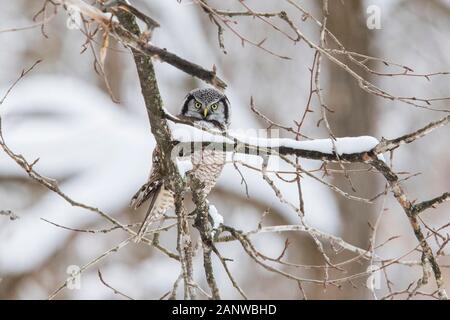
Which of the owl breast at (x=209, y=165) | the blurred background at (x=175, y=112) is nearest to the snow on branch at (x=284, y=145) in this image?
the owl breast at (x=209, y=165)

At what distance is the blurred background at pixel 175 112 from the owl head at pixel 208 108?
291 cm

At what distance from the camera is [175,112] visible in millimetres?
11195

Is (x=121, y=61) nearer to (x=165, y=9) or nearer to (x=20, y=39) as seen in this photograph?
(x=165, y=9)

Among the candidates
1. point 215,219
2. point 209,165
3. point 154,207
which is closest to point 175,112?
point 209,165

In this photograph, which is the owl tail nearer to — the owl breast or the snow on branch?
the owl breast

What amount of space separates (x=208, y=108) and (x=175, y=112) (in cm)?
480

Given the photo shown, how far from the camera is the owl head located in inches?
253

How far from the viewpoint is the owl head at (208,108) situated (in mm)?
6422

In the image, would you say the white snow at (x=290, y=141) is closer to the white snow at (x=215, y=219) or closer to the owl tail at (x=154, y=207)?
the white snow at (x=215, y=219)

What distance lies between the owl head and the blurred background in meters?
2.91

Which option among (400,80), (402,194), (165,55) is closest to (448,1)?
(400,80)

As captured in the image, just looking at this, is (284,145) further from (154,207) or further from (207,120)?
(207,120)

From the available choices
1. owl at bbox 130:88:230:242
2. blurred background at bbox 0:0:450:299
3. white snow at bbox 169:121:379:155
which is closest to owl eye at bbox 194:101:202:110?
owl at bbox 130:88:230:242

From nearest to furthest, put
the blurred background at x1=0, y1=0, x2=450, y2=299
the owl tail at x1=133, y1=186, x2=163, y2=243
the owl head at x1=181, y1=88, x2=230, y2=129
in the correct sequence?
the owl tail at x1=133, y1=186, x2=163, y2=243 < the owl head at x1=181, y1=88, x2=230, y2=129 < the blurred background at x1=0, y1=0, x2=450, y2=299
